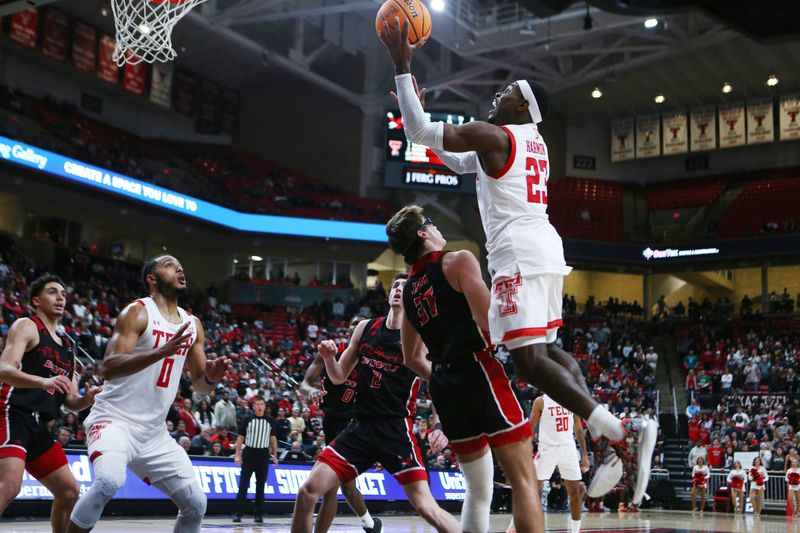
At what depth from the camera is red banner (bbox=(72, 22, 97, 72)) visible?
107ft

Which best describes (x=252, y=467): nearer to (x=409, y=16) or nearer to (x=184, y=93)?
(x=409, y=16)

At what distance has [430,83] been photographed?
32.2 meters

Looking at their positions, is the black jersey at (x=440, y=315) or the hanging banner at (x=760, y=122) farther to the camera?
the hanging banner at (x=760, y=122)

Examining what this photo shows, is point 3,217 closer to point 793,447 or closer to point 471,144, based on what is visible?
point 793,447

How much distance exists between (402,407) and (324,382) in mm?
2452

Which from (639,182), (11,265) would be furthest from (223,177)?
(639,182)

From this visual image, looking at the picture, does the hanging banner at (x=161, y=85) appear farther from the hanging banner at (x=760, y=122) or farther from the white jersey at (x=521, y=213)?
the white jersey at (x=521, y=213)

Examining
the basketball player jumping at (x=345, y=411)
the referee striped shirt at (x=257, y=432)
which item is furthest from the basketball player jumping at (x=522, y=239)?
the referee striped shirt at (x=257, y=432)

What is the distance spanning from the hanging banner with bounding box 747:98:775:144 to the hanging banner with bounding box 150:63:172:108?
2325 centimetres

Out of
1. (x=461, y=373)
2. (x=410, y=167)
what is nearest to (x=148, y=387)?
(x=461, y=373)

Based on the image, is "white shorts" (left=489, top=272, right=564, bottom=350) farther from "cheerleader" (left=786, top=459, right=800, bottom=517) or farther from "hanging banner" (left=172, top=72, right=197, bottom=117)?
"hanging banner" (left=172, top=72, right=197, bottom=117)

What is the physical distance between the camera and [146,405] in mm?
5809

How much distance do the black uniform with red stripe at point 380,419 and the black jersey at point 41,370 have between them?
2.02 meters

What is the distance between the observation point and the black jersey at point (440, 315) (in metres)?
5.17
